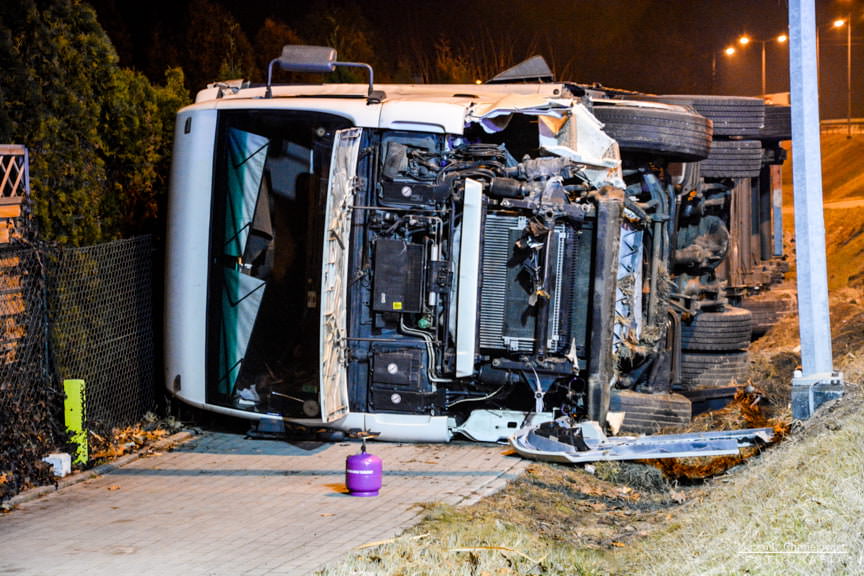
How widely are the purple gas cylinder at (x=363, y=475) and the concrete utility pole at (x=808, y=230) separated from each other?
2.79m

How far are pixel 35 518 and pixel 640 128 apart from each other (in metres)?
4.98

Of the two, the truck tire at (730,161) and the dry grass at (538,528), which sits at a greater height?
the truck tire at (730,161)

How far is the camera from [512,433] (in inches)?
311

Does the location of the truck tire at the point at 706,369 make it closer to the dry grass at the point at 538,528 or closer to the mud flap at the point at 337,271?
the dry grass at the point at 538,528

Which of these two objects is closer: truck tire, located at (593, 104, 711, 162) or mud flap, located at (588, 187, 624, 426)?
mud flap, located at (588, 187, 624, 426)

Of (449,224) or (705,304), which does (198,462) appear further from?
(705,304)

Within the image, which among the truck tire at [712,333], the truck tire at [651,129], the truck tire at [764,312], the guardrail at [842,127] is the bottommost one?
the truck tire at [712,333]

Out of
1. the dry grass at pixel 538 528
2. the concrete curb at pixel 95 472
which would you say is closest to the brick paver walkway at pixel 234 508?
the concrete curb at pixel 95 472

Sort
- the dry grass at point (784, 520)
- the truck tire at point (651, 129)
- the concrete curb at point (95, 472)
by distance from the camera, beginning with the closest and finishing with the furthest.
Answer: the dry grass at point (784, 520) < the concrete curb at point (95, 472) < the truck tire at point (651, 129)

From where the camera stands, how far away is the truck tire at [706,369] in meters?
9.66

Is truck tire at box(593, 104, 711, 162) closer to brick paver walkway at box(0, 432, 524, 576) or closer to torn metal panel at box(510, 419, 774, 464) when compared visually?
torn metal panel at box(510, 419, 774, 464)

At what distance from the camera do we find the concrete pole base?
7.12 metres

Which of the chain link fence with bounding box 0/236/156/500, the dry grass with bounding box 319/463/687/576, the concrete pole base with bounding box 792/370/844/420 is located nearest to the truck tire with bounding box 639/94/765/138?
the concrete pole base with bounding box 792/370/844/420

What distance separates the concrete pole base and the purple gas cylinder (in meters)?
2.78
